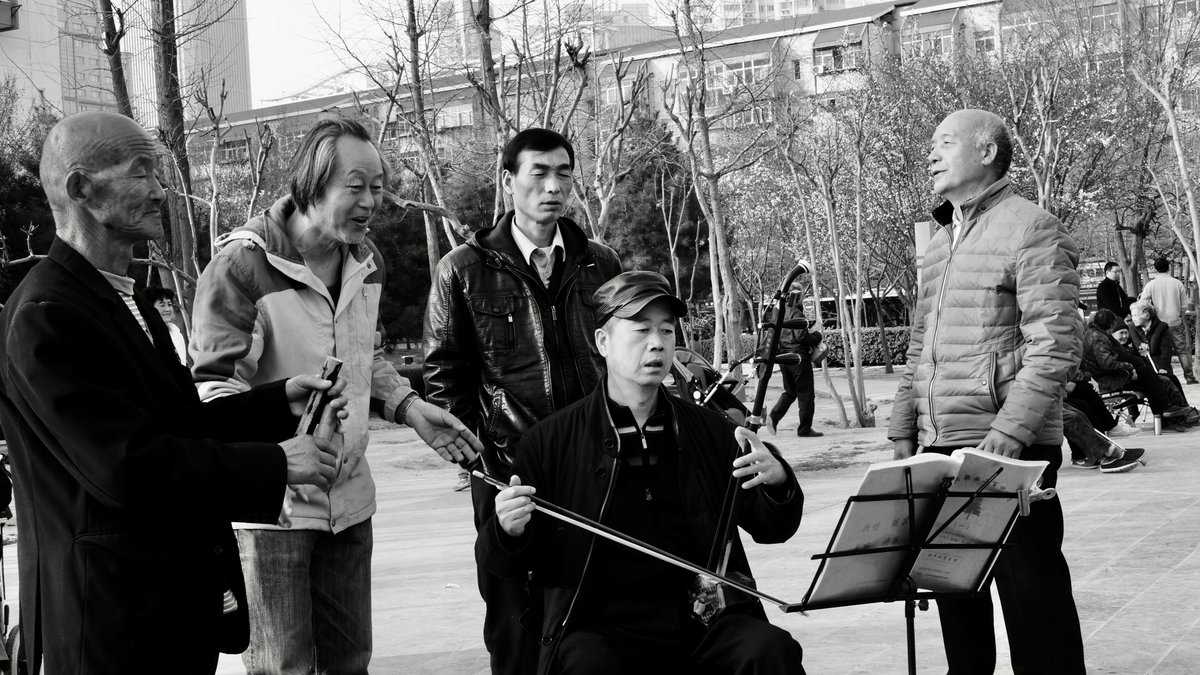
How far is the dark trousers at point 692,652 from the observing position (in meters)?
3.00

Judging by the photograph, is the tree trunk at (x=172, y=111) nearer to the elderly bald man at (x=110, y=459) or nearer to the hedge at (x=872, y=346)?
the elderly bald man at (x=110, y=459)

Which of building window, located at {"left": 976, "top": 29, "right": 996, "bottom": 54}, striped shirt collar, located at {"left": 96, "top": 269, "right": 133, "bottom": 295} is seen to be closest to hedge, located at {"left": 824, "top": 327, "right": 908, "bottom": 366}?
building window, located at {"left": 976, "top": 29, "right": 996, "bottom": 54}

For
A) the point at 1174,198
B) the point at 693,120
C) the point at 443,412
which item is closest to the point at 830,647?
the point at 443,412

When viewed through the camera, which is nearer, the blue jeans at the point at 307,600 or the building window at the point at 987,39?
the blue jeans at the point at 307,600

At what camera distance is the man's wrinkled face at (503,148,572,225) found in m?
4.07

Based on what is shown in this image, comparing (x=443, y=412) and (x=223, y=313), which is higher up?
(x=223, y=313)

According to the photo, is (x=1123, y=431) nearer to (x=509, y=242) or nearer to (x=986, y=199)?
(x=986, y=199)

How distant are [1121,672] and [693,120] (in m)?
13.3

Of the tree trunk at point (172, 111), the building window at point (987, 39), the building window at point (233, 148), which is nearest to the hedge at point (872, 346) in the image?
the building window at point (987, 39)

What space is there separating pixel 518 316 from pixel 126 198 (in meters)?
1.81

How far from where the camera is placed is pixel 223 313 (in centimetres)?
307

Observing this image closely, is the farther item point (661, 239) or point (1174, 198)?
point (661, 239)

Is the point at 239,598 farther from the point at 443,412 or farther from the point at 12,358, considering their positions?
the point at 443,412

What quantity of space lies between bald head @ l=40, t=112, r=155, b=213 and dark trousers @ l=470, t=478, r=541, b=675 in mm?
1684
